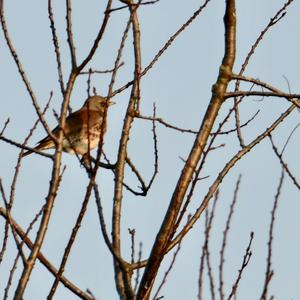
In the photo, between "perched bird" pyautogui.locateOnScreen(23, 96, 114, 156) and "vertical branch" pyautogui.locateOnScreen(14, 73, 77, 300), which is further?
"perched bird" pyautogui.locateOnScreen(23, 96, 114, 156)

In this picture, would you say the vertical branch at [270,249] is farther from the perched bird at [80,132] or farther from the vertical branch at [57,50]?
the perched bird at [80,132]

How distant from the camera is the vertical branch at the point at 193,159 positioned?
4.23m

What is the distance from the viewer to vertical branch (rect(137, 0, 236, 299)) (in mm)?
4227

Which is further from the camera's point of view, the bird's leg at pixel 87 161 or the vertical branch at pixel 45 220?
the bird's leg at pixel 87 161

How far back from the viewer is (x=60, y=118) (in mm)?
4535

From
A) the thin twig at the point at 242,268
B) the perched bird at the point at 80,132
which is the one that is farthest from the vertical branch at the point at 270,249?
the perched bird at the point at 80,132

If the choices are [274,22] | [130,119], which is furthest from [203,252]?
[274,22]

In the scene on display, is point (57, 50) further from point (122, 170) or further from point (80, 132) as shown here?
point (80, 132)

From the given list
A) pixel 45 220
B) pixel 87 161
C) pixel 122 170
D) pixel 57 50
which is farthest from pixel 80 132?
pixel 45 220

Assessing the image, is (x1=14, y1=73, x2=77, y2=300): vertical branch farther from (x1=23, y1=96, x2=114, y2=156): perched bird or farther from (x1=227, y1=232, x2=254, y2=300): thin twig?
(x1=23, y1=96, x2=114, y2=156): perched bird

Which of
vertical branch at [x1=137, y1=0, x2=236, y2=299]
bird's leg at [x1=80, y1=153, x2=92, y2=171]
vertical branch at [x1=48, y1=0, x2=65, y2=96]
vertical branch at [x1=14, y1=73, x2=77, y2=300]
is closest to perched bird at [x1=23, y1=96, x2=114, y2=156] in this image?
bird's leg at [x1=80, y1=153, x2=92, y2=171]

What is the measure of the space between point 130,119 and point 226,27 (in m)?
0.99

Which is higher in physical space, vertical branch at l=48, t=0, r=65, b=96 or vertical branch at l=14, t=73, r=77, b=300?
vertical branch at l=48, t=0, r=65, b=96

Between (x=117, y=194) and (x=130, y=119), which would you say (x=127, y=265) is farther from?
(x=130, y=119)
